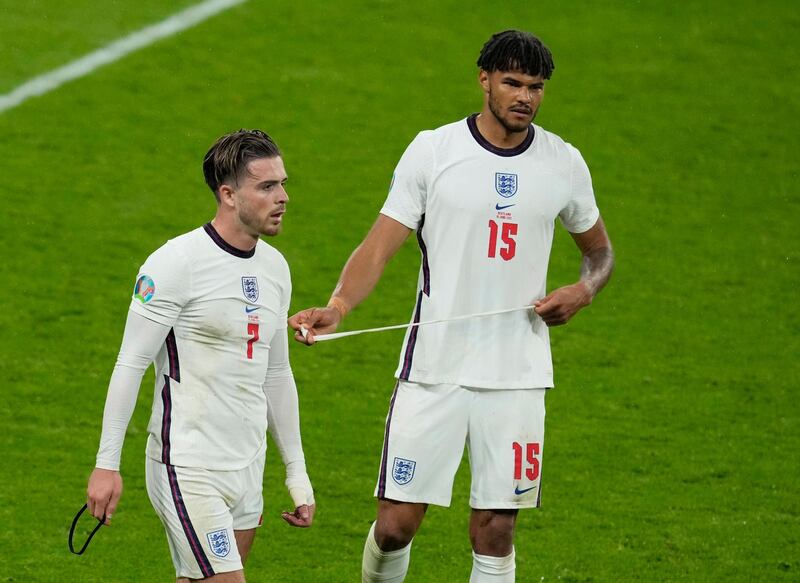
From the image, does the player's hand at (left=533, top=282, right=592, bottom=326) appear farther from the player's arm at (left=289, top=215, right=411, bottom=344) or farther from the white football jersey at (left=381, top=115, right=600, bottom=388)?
the player's arm at (left=289, top=215, right=411, bottom=344)

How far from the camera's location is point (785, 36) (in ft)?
44.3

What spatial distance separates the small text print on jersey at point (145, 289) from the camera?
4145mm

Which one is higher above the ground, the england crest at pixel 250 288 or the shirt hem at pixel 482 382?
the england crest at pixel 250 288

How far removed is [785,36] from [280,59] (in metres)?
4.79

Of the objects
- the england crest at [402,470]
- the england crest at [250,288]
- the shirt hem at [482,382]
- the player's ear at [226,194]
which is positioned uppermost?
the player's ear at [226,194]

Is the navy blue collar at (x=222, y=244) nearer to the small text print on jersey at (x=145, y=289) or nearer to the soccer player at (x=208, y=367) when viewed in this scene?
the soccer player at (x=208, y=367)

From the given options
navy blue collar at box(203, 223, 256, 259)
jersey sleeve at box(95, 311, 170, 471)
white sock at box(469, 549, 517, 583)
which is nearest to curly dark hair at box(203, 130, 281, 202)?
navy blue collar at box(203, 223, 256, 259)

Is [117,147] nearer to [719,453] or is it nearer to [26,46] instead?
[26,46]

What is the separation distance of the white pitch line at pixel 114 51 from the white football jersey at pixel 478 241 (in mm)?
7065

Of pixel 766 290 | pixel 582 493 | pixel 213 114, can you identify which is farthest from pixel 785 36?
pixel 582 493

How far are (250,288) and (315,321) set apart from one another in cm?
38

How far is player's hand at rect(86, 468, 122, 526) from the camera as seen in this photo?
411 centimetres

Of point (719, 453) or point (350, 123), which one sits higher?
point (350, 123)

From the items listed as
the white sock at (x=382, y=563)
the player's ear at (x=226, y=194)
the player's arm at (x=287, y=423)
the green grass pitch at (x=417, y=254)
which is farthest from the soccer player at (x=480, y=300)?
the green grass pitch at (x=417, y=254)
